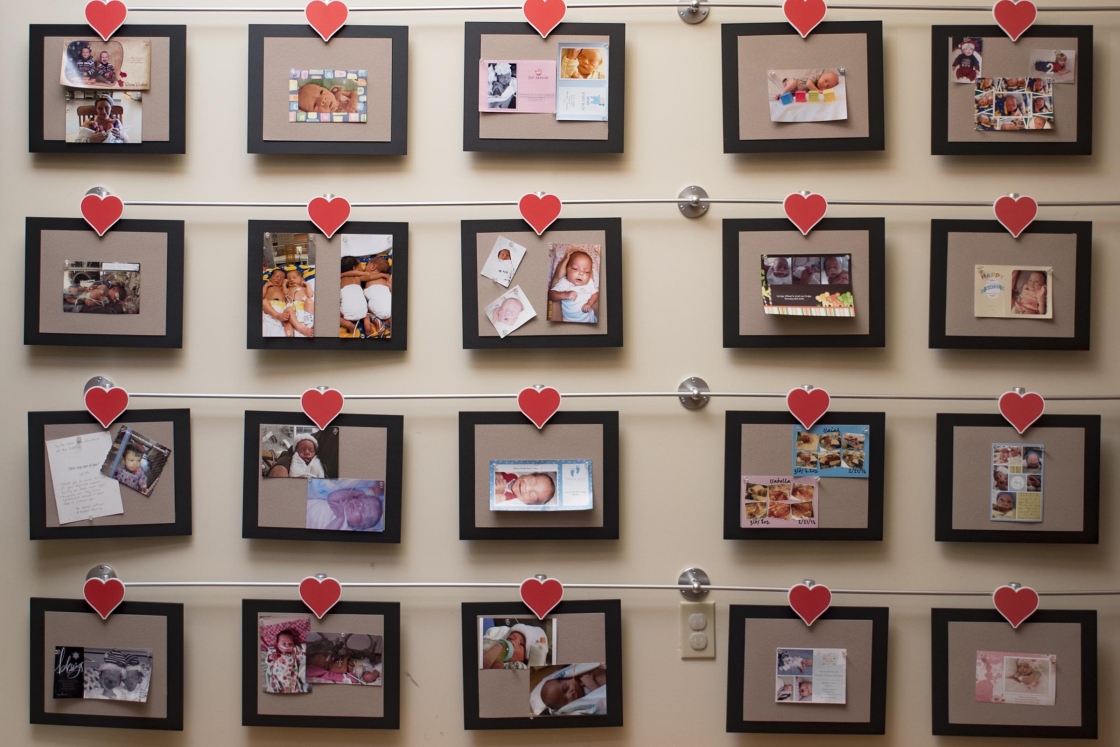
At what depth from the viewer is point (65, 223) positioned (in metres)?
1.17

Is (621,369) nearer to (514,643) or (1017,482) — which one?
(514,643)

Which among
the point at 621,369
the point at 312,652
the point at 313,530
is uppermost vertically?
the point at 621,369

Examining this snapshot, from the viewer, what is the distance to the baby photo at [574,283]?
45.4 inches

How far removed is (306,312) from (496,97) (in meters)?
0.43

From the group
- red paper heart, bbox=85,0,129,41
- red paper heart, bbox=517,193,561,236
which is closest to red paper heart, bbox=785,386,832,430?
red paper heart, bbox=517,193,561,236

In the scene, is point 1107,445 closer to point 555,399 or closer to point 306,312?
point 555,399

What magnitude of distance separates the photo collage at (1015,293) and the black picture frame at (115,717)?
51.2 inches

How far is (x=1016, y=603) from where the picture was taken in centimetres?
116

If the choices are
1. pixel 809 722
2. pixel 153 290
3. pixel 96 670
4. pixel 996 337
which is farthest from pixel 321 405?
pixel 996 337

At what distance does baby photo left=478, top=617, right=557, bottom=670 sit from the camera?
117 cm

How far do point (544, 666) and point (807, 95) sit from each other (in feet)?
3.09

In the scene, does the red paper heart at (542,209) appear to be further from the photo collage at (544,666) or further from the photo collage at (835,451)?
the photo collage at (544,666)

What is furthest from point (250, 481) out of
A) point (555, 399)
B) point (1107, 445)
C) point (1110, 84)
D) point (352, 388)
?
point (1110, 84)

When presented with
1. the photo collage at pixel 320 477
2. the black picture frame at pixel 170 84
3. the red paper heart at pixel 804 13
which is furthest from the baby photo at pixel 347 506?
the red paper heart at pixel 804 13
